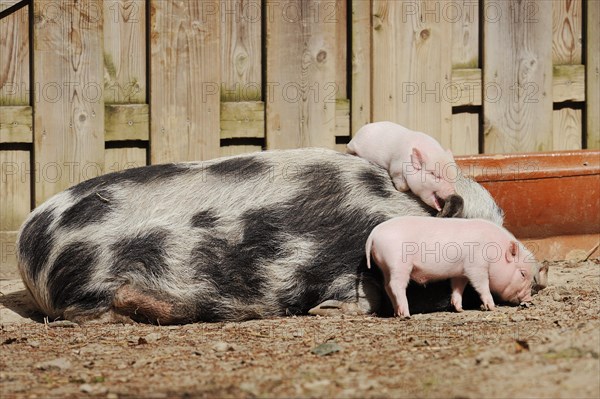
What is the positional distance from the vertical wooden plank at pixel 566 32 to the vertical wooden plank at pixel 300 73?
147cm

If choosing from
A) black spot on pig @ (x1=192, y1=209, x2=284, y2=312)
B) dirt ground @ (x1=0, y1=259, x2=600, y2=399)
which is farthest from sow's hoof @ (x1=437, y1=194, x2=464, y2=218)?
black spot on pig @ (x1=192, y1=209, x2=284, y2=312)

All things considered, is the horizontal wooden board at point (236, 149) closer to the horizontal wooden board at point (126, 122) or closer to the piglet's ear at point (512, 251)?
the horizontal wooden board at point (126, 122)

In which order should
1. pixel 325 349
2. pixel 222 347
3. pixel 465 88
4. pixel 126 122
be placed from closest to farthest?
pixel 325 349, pixel 222 347, pixel 126 122, pixel 465 88

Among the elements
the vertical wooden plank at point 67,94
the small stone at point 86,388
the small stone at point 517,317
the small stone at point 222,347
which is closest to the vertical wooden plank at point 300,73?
the vertical wooden plank at point 67,94

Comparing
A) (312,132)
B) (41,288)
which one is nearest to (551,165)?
(312,132)

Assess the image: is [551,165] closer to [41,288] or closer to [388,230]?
[388,230]

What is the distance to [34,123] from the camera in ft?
19.0

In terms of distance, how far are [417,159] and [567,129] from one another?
208 cm

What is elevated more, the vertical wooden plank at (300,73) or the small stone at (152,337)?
the vertical wooden plank at (300,73)

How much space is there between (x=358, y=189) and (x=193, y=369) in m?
1.49

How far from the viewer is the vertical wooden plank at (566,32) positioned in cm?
654

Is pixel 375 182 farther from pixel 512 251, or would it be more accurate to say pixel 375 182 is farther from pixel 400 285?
pixel 512 251

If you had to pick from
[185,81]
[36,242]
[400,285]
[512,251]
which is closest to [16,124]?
[185,81]

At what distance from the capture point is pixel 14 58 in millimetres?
5785
